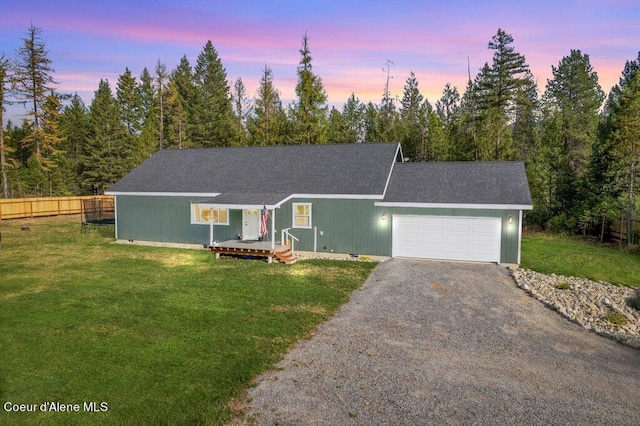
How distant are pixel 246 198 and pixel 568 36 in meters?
17.6

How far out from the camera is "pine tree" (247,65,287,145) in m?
38.9

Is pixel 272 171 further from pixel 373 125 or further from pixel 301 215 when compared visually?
pixel 373 125

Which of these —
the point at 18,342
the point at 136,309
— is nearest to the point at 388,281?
the point at 136,309

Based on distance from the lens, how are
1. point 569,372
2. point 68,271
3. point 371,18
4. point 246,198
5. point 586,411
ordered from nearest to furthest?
point 586,411 → point 569,372 → point 68,271 → point 246,198 → point 371,18

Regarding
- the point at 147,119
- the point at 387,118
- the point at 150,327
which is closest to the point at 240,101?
the point at 147,119

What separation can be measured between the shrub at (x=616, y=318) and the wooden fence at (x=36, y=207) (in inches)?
1300

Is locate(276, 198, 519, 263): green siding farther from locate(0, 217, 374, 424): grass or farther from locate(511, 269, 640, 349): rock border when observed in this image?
locate(511, 269, 640, 349): rock border

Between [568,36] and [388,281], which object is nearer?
[388,281]

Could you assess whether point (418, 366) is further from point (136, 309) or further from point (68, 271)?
point (68, 271)

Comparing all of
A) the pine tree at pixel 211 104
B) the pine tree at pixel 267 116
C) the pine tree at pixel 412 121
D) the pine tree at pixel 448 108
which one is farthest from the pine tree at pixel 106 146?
the pine tree at pixel 448 108

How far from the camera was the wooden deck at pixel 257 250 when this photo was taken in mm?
15922

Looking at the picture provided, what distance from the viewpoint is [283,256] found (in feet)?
52.3

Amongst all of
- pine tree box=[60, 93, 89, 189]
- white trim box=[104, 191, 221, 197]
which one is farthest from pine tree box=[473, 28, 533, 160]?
pine tree box=[60, 93, 89, 189]

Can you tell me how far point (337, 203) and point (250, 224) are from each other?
14.4 ft
